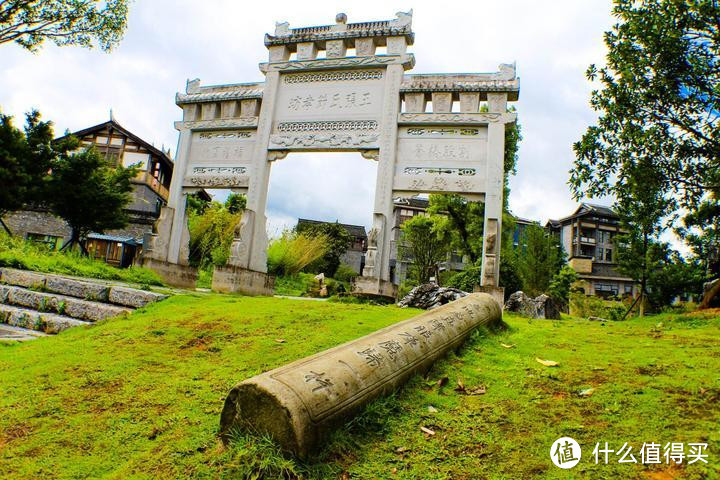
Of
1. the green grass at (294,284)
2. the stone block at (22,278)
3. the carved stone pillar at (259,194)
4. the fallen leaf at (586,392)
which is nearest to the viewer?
the fallen leaf at (586,392)

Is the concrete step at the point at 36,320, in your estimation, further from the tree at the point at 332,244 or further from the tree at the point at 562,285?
the tree at the point at 332,244

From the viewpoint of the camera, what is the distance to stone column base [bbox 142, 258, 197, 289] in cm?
1120

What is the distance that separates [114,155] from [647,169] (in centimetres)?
2692

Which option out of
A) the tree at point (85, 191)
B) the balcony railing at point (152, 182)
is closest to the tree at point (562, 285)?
the tree at point (85, 191)

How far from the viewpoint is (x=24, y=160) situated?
1440 cm

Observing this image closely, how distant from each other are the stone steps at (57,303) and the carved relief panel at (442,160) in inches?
227

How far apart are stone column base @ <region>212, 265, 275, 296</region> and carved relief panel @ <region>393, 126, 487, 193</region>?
3.96m

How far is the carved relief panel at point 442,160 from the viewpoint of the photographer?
397 inches

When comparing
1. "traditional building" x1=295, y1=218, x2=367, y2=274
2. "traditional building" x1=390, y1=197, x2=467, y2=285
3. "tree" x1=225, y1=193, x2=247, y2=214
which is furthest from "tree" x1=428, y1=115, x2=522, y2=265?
"traditional building" x1=295, y1=218, x2=367, y2=274

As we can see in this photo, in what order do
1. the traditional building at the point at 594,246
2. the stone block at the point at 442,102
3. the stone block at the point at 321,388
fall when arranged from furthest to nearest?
1. the traditional building at the point at 594,246
2. the stone block at the point at 442,102
3. the stone block at the point at 321,388

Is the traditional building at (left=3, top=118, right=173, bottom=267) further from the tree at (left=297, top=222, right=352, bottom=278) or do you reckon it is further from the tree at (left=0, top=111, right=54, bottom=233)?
the tree at (left=297, top=222, right=352, bottom=278)

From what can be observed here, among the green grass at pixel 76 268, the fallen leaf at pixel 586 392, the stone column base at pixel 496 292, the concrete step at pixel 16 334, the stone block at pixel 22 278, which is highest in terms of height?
the stone column base at pixel 496 292

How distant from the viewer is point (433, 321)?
4.38 meters

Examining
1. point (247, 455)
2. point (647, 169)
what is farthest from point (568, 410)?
point (647, 169)
